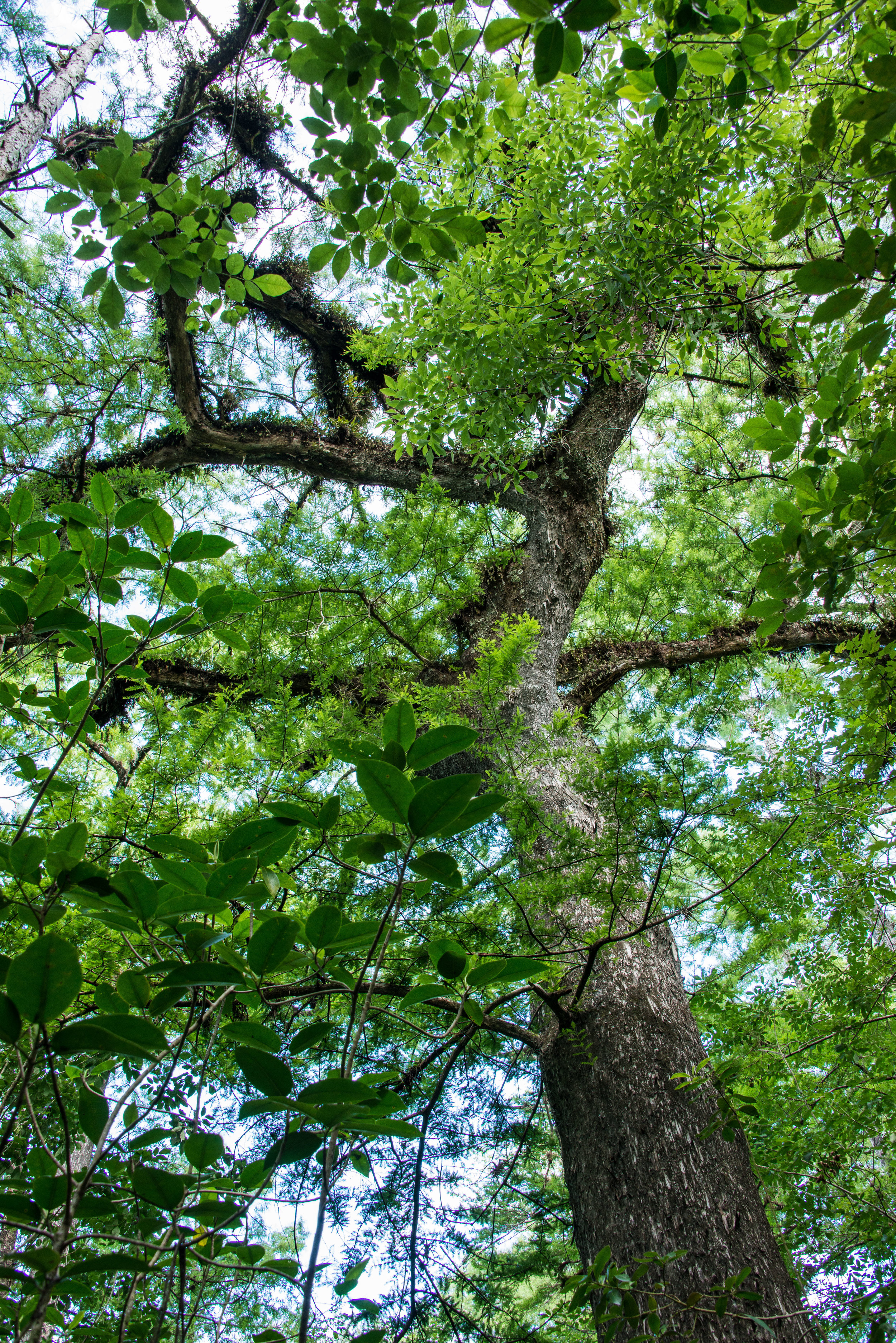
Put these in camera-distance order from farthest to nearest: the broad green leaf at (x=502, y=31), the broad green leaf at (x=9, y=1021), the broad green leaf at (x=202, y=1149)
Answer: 1. the broad green leaf at (x=502, y=31)
2. the broad green leaf at (x=202, y=1149)
3. the broad green leaf at (x=9, y=1021)

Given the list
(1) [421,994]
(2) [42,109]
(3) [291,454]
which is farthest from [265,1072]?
(2) [42,109]

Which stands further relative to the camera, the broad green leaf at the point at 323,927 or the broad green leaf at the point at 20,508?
the broad green leaf at the point at 20,508

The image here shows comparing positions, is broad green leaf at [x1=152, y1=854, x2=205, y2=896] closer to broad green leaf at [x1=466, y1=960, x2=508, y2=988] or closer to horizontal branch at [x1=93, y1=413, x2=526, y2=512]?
broad green leaf at [x1=466, y1=960, x2=508, y2=988]

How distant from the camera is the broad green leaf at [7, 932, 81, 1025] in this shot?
0.57 metres

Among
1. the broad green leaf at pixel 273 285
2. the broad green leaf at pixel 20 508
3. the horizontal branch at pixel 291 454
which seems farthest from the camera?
the horizontal branch at pixel 291 454

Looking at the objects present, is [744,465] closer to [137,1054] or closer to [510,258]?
[510,258]

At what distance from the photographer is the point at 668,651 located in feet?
15.2

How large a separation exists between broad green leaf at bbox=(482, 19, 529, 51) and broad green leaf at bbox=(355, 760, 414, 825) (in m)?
0.95

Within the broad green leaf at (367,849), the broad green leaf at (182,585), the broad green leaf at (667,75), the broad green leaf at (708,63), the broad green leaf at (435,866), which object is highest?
the broad green leaf at (708,63)

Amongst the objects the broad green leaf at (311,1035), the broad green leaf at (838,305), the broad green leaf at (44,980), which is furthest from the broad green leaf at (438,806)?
the broad green leaf at (838,305)

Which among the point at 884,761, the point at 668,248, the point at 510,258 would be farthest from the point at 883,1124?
the point at 510,258

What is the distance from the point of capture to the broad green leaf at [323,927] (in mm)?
740

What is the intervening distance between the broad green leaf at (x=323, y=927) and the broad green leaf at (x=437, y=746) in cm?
19

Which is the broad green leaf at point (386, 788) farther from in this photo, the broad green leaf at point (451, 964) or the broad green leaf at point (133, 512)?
the broad green leaf at point (133, 512)
